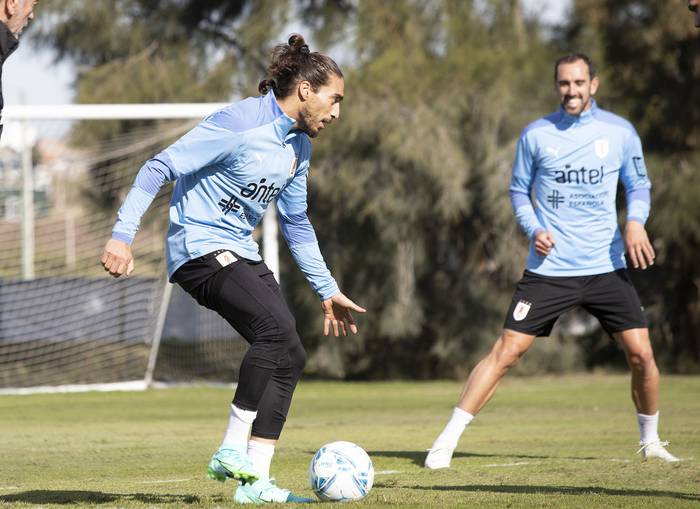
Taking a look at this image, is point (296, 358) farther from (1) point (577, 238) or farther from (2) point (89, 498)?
(1) point (577, 238)

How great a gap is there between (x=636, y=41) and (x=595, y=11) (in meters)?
0.84

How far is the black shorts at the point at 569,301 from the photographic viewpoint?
6.96 metres

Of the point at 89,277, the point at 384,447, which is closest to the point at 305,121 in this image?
the point at 384,447

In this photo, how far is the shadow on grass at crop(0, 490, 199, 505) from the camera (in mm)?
5137

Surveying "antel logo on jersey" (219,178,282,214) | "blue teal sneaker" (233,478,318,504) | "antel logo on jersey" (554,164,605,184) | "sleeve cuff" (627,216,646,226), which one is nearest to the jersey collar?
"antel logo on jersey" (219,178,282,214)

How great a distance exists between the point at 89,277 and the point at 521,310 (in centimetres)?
1040

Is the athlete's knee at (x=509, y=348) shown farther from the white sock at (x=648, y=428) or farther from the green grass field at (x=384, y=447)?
the white sock at (x=648, y=428)

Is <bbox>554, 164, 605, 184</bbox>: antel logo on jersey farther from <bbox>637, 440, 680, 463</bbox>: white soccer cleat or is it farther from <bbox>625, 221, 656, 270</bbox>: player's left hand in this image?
<bbox>637, 440, 680, 463</bbox>: white soccer cleat

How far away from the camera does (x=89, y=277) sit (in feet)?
53.2

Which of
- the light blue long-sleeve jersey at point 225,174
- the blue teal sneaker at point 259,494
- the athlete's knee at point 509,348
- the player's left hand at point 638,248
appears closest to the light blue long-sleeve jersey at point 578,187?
the player's left hand at point 638,248

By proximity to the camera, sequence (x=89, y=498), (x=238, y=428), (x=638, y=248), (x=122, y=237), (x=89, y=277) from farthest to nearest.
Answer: (x=89, y=277)
(x=638, y=248)
(x=89, y=498)
(x=238, y=428)
(x=122, y=237)

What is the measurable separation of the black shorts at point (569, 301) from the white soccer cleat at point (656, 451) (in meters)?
0.72

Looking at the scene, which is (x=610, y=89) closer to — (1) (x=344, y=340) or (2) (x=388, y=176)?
(2) (x=388, y=176)

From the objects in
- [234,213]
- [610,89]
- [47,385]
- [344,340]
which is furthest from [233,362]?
[234,213]
